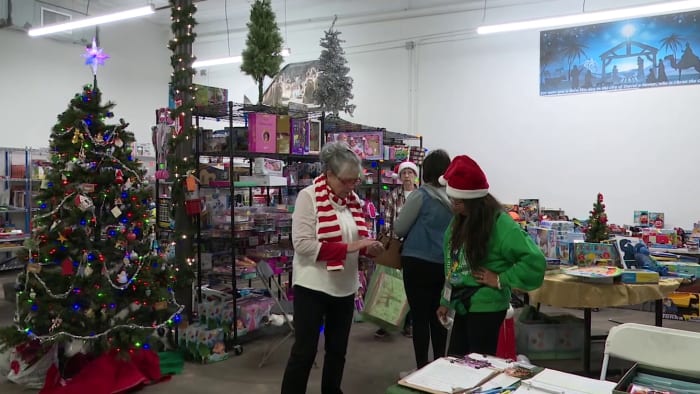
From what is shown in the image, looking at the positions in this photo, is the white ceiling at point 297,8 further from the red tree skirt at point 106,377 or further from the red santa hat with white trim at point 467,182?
the red tree skirt at point 106,377

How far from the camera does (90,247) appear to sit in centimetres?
377

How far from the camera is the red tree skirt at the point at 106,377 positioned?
366 cm

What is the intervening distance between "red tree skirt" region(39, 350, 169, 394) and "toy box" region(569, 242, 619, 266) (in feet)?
11.3

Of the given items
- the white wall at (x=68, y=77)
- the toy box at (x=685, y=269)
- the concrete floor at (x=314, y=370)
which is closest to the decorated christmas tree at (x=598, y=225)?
the toy box at (x=685, y=269)

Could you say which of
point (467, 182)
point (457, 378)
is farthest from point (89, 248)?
point (457, 378)

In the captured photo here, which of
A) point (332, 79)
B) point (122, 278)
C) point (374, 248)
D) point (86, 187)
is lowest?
point (122, 278)

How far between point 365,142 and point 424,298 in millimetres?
3116

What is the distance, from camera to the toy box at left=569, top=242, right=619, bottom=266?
446cm

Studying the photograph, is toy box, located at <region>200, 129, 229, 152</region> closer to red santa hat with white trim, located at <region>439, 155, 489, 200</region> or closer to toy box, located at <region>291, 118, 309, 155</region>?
toy box, located at <region>291, 118, 309, 155</region>

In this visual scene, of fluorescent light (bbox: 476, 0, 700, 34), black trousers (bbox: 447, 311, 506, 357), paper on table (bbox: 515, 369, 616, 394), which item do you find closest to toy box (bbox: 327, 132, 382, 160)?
fluorescent light (bbox: 476, 0, 700, 34)

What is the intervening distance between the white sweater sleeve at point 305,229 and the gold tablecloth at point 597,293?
75.4 inches

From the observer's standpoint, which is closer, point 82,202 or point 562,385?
point 562,385

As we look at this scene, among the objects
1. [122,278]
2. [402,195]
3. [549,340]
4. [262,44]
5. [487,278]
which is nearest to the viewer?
[487,278]

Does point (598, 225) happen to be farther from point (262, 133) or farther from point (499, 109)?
point (499, 109)
